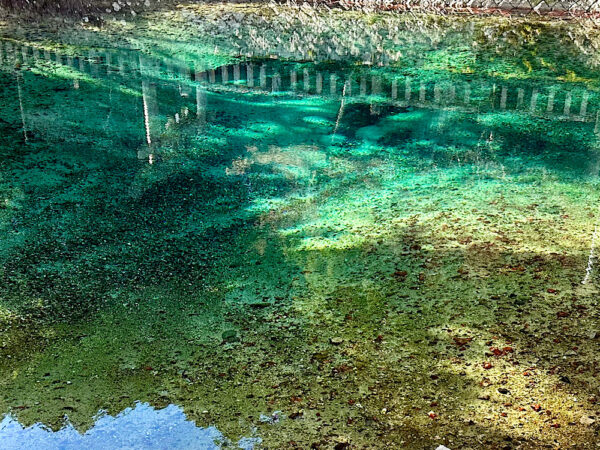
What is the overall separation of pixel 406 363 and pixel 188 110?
2.75 meters

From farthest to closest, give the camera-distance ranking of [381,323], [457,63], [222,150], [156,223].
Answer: [457,63] < [222,150] < [156,223] < [381,323]

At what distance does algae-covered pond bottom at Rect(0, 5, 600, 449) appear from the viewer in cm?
195

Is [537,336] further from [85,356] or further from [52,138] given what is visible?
[52,138]

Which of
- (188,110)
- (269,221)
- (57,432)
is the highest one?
(188,110)

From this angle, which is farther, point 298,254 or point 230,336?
point 298,254

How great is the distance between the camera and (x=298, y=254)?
280 centimetres

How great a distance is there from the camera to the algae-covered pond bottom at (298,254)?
1949 mm

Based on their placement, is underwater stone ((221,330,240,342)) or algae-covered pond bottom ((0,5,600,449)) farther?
underwater stone ((221,330,240,342))

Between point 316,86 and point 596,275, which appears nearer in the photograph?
point 596,275

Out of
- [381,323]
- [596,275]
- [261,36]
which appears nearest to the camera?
[381,323]

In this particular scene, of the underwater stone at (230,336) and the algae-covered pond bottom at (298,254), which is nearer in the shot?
the algae-covered pond bottom at (298,254)

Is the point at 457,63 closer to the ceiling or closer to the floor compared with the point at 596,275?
closer to the ceiling

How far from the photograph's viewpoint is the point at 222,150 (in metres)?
3.86

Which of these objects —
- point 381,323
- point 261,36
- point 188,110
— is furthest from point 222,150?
point 261,36
